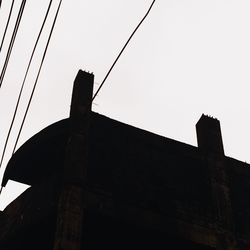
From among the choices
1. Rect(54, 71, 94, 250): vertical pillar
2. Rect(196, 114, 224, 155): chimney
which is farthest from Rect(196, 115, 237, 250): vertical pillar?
Rect(54, 71, 94, 250): vertical pillar

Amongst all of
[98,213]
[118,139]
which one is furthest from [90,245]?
[118,139]

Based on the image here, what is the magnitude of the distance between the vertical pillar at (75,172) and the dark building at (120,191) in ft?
0.08

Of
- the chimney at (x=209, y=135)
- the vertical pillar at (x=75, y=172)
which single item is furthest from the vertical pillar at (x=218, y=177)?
the vertical pillar at (x=75, y=172)

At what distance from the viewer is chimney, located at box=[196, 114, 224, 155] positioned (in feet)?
44.5

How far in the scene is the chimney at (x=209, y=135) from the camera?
13577mm

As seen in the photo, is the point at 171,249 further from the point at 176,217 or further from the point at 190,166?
the point at 190,166

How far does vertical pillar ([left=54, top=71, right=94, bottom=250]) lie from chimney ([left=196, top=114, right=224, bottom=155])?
146 inches

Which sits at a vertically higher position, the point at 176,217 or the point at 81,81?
the point at 81,81

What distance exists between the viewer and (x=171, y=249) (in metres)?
11.7

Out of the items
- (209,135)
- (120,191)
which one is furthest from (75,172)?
(209,135)

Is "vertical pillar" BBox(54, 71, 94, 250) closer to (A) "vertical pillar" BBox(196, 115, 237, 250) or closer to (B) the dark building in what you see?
(B) the dark building

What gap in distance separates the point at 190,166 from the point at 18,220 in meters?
4.99

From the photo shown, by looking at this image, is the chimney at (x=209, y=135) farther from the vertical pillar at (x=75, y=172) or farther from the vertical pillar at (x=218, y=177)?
the vertical pillar at (x=75, y=172)

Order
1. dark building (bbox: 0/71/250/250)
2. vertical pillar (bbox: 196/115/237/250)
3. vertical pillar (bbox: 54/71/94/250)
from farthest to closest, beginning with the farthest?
vertical pillar (bbox: 196/115/237/250)
dark building (bbox: 0/71/250/250)
vertical pillar (bbox: 54/71/94/250)
